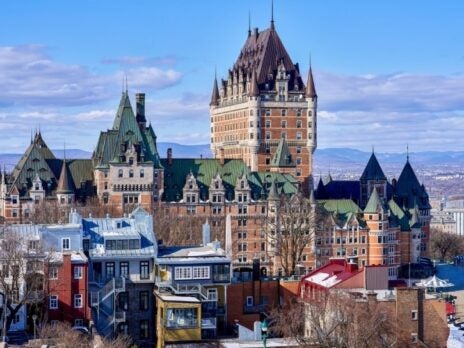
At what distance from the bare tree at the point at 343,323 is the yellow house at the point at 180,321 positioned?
6338mm

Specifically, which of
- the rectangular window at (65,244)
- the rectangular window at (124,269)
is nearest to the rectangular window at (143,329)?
the rectangular window at (124,269)

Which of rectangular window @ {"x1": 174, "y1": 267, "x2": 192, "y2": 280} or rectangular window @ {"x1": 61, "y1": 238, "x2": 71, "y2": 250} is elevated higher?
rectangular window @ {"x1": 61, "y1": 238, "x2": 71, "y2": 250}

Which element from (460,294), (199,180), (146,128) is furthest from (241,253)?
(460,294)

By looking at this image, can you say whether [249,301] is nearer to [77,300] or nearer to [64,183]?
[77,300]

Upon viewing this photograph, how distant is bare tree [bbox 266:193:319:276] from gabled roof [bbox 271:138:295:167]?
1040 cm

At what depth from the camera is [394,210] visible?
147m

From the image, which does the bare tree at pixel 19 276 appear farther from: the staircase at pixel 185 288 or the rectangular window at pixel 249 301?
the rectangular window at pixel 249 301

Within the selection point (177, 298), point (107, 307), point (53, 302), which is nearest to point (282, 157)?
point (107, 307)

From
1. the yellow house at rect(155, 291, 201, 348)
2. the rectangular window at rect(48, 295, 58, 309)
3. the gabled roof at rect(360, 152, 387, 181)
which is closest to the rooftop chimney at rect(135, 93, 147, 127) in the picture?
the gabled roof at rect(360, 152, 387, 181)

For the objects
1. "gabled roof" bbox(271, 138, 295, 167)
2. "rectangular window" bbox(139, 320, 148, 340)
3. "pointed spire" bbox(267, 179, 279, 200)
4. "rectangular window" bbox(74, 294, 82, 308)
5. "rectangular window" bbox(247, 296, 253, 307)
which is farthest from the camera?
"gabled roof" bbox(271, 138, 295, 167)

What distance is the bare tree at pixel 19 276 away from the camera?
70.4 m

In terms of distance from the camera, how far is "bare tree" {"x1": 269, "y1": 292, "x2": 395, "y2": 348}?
6284 centimetres

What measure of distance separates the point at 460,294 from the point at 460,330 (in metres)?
50.1

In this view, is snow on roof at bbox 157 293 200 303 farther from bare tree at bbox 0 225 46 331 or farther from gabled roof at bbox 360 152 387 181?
gabled roof at bbox 360 152 387 181
